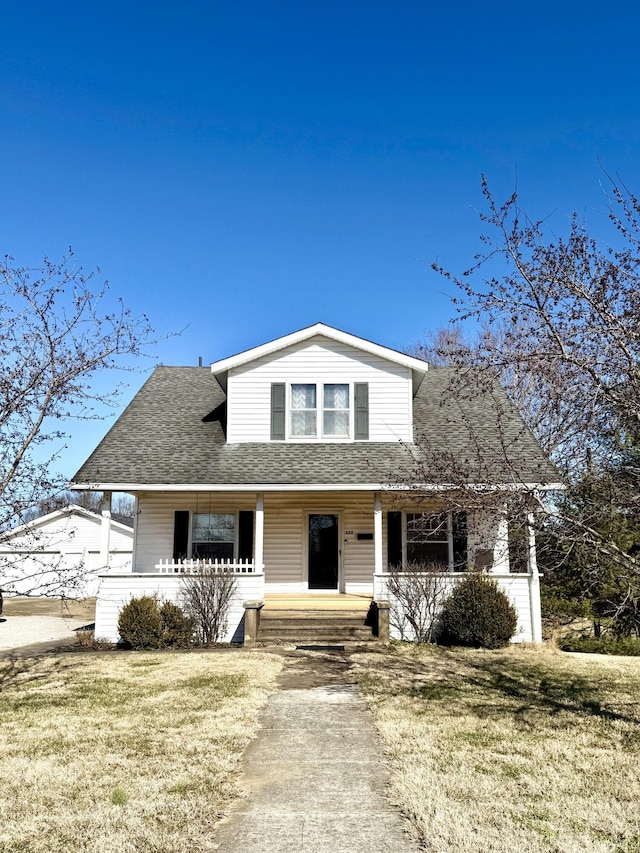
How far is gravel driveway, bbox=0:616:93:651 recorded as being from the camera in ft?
48.7

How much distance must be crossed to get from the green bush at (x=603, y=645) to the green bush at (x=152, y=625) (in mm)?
7433

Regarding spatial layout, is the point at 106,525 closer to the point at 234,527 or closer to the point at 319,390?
the point at 234,527

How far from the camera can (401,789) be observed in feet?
16.9

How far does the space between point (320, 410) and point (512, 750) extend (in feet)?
34.4

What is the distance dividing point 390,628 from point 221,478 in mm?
4517

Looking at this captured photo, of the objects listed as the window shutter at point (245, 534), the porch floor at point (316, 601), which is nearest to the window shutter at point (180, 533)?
the window shutter at point (245, 534)

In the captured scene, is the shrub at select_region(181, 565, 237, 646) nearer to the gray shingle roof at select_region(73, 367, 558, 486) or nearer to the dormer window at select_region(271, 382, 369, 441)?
the gray shingle roof at select_region(73, 367, 558, 486)

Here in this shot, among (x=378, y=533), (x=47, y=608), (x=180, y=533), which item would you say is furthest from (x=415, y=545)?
(x=47, y=608)

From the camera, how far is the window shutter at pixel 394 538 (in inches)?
629

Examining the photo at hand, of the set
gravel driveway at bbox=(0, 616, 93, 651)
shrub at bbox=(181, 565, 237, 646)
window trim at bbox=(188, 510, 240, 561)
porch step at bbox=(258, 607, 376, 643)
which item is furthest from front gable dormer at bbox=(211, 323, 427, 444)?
gravel driveway at bbox=(0, 616, 93, 651)

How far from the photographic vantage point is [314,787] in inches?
208

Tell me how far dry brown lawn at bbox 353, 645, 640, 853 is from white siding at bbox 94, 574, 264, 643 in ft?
11.0

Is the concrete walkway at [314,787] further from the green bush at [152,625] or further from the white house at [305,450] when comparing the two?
the white house at [305,450]

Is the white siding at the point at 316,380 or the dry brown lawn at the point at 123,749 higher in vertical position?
the white siding at the point at 316,380
